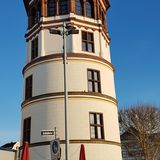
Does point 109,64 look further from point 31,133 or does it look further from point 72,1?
point 31,133

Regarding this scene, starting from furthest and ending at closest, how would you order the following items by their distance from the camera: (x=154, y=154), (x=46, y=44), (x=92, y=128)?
(x=154, y=154), (x=46, y=44), (x=92, y=128)

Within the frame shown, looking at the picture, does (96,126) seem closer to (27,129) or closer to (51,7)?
(27,129)

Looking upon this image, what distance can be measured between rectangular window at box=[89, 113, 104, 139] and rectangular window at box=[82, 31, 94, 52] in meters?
6.49

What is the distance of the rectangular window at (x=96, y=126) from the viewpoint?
2393 cm

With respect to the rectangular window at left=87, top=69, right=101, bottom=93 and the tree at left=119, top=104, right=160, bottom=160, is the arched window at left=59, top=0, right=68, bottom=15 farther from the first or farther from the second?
the tree at left=119, top=104, right=160, bottom=160

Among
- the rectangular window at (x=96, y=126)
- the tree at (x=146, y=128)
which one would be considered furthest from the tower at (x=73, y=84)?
the tree at (x=146, y=128)

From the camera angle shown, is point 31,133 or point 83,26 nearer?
point 31,133

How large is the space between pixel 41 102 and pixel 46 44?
19.1 feet

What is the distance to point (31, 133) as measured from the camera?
25.0 metres

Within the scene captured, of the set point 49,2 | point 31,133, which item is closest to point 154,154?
point 31,133

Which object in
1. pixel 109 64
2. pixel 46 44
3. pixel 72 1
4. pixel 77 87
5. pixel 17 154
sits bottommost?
pixel 17 154

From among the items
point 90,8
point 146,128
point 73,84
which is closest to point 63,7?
point 90,8

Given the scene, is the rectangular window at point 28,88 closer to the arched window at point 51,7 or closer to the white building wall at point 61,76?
the white building wall at point 61,76

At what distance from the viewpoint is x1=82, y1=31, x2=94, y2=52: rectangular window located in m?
27.3
